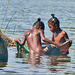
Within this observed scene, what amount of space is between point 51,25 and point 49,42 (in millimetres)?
797

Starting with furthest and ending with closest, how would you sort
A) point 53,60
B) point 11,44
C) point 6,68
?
point 11,44 < point 53,60 < point 6,68

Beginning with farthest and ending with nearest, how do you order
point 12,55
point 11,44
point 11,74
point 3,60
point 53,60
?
point 11,44
point 12,55
point 53,60
point 3,60
point 11,74

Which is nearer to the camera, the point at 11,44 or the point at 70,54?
the point at 70,54

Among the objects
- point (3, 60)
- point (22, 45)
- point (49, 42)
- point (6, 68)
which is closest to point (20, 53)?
point (22, 45)

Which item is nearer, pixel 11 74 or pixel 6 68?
pixel 11 74

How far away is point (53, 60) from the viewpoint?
13.9m

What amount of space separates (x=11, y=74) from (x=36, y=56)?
140 inches

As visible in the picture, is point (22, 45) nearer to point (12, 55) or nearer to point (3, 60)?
point (12, 55)

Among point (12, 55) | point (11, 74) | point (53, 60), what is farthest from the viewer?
point (12, 55)

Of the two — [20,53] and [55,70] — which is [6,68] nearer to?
[55,70]

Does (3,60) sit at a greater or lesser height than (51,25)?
lesser

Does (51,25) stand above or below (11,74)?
above

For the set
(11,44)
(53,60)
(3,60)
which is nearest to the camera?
(3,60)

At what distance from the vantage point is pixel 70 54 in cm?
1546
